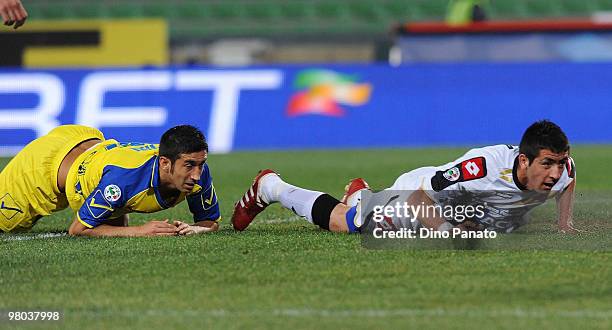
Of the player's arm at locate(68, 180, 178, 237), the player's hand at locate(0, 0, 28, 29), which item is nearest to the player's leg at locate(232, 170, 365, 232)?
the player's arm at locate(68, 180, 178, 237)

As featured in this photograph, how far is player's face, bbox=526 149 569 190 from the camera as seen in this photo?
23.1 feet

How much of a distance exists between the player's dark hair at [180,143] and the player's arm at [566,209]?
7.45 feet

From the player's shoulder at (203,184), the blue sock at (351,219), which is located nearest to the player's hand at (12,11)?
the player's shoulder at (203,184)

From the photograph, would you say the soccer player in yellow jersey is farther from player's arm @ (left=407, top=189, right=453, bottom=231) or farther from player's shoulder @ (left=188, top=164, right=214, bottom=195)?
player's arm @ (left=407, top=189, right=453, bottom=231)

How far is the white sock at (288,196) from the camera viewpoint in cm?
810

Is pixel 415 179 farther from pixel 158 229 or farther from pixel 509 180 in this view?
pixel 158 229

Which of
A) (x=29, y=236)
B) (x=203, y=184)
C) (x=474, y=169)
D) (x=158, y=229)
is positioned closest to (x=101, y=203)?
(x=158, y=229)

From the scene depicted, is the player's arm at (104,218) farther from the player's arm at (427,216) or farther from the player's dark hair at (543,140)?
the player's dark hair at (543,140)

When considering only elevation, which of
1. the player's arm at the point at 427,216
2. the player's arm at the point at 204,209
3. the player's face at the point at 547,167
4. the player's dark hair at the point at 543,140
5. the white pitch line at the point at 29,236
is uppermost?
the player's dark hair at the point at 543,140

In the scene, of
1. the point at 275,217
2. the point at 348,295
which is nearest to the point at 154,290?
the point at 348,295

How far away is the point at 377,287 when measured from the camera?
5891 mm

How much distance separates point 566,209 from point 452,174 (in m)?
0.78

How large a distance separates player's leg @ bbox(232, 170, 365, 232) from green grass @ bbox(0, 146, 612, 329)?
0.13 metres

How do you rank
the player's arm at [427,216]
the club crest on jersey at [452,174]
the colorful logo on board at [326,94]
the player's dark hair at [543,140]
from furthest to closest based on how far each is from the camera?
1. the colorful logo on board at [326,94]
2. the club crest on jersey at [452,174]
3. the player's arm at [427,216]
4. the player's dark hair at [543,140]
